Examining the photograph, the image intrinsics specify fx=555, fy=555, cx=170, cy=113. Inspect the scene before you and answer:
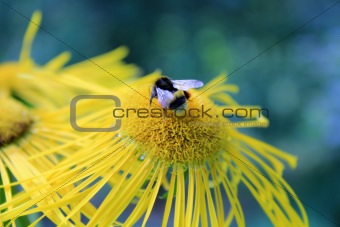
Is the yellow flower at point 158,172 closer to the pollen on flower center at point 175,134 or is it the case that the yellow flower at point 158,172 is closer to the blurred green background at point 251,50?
the pollen on flower center at point 175,134

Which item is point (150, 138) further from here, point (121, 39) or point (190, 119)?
point (121, 39)

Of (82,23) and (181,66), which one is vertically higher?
(82,23)

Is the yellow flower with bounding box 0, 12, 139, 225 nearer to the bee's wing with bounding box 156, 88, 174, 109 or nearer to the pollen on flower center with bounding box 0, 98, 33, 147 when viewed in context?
the pollen on flower center with bounding box 0, 98, 33, 147

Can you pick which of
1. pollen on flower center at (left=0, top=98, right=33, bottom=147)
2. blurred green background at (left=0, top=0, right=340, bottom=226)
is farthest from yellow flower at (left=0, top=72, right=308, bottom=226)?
blurred green background at (left=0, top=0, right=340, bottom=226)

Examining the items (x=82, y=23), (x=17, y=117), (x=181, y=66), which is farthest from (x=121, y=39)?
(x=17, y=117)

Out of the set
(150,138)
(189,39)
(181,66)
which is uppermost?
(189,39)

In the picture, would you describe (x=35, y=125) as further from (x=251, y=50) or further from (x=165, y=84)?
(x=251, y=50)
